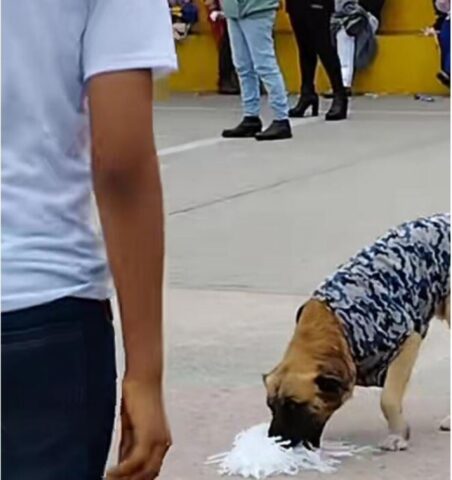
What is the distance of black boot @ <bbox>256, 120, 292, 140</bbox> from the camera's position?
12.0 m

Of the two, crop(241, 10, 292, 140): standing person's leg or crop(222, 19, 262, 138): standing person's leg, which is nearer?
crop(241, 10, 292, 140): standing person's leg

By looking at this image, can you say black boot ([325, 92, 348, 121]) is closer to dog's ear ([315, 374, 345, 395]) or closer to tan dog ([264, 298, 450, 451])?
tan dog ([264, 298, 450, 451])

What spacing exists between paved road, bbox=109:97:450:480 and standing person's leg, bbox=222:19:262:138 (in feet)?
0.84

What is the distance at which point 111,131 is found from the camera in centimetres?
197

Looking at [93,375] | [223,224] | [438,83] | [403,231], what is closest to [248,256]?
[223,224]

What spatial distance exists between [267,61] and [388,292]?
7.40m

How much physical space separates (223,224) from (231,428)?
3.61 meters

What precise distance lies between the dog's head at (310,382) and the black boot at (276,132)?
25.2ft

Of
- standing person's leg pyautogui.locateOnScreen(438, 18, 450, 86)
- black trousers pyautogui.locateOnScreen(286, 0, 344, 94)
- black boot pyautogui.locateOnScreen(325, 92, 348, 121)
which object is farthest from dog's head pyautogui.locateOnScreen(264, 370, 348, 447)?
A: standing person's leg pyautogui.locateOnScreen(438, 18, 450, 86)

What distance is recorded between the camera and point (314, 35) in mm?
12867

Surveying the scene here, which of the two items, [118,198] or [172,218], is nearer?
[118,198]

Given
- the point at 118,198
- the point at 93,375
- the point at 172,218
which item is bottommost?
the point at 172,218

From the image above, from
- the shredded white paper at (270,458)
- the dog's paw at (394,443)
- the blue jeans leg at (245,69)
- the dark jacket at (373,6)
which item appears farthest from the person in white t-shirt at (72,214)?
the dark jacket at (373,6)

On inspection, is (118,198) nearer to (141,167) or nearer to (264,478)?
(141,167)
